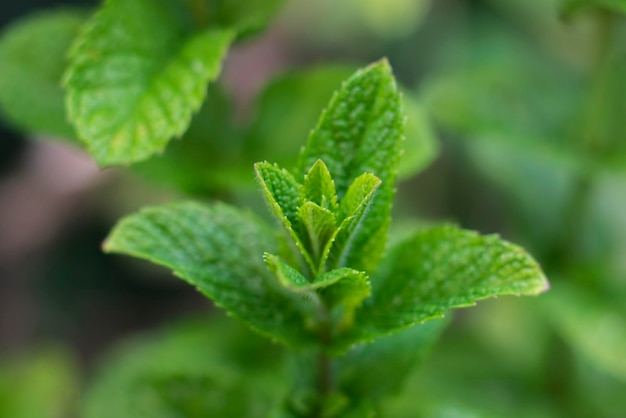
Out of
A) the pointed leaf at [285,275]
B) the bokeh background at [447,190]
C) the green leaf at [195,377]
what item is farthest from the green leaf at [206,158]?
the pointed leaf at [285,275]

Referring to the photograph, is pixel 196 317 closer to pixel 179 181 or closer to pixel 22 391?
pixel 22 391

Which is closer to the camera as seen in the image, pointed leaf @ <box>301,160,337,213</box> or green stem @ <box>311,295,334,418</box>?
pointed leaf @ <box>301,160,337,213</box>

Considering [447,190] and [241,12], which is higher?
[241,12]

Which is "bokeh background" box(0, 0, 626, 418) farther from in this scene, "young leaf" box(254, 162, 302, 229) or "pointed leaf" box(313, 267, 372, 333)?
"young leaf" box(254, 162, 302, 229)

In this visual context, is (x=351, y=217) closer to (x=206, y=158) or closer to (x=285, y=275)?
(x=285, y=275)

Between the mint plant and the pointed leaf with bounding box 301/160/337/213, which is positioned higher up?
the pointed leaf with bounding box 301/160/337/213

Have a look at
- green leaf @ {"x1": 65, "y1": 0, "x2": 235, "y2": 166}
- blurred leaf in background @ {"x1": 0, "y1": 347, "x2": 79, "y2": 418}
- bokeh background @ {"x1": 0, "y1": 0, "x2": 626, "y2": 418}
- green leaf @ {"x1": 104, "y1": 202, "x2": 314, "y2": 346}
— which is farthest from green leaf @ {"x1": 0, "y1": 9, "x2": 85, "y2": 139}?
blurred leaf in background @ {"x1": 0, "y1": 347, "x2": 79, "y2": 418}

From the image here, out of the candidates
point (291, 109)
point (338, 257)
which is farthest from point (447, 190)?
point (338, 257)
